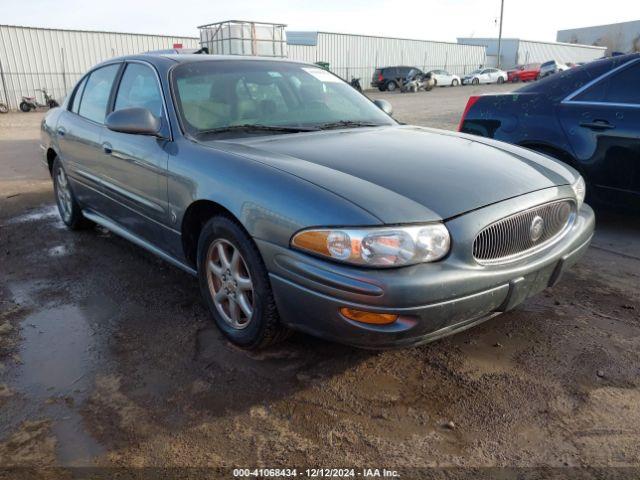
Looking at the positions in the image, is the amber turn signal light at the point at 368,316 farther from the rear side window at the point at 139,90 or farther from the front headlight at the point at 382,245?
the rear side window at the point at 139,90

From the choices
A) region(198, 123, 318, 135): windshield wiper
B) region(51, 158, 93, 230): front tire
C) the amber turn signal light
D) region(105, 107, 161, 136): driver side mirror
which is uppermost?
region(105, 107, 161, 136): driver side mirror

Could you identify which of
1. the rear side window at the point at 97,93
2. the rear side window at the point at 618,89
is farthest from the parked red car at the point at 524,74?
the rear side window at the point at 97,93

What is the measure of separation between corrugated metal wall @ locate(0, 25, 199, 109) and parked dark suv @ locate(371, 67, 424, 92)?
15.6 m

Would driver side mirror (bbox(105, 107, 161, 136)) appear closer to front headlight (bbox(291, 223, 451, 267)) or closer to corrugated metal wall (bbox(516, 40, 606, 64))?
front headlight (bbox(291, 223, 451, 267))

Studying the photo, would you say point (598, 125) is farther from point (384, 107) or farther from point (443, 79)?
point (443, 79)

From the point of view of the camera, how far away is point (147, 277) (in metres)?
3.94

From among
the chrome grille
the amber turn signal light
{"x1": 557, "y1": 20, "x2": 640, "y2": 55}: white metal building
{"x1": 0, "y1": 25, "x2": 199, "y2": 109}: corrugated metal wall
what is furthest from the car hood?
{"x1": 557, "y1": 20, "x2": 640, "y2": 55}: white metal building

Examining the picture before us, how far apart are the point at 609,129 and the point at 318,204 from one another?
324cm

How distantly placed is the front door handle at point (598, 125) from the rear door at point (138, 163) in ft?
11.2

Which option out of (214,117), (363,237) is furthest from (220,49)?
(363,237)

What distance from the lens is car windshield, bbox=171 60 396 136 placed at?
3281 mm

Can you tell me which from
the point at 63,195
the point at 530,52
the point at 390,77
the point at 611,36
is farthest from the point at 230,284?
the point at 611,36

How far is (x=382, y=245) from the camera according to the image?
7.13 feet

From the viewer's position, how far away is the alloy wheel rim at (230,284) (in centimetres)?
275
